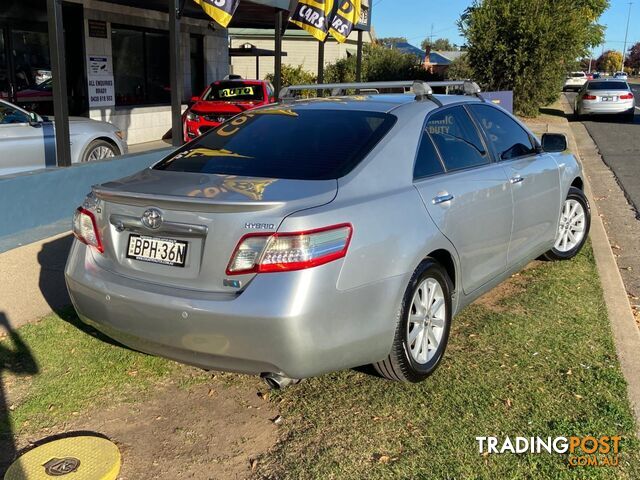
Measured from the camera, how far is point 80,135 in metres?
8.36

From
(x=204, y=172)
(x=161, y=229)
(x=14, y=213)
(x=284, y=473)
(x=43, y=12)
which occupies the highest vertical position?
(x=43, y=12)

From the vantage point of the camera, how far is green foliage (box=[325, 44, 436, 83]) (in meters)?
28.5

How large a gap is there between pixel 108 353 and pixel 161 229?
4.50 ft

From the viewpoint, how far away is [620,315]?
15.3 feet

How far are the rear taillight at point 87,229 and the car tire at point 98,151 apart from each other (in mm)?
5207

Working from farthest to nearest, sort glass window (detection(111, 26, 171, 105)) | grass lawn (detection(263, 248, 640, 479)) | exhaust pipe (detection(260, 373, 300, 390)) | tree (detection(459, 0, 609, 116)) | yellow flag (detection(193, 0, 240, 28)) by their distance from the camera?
tree (detection(459, 0, 609, 116))
glass window (detection(111, 26, 171, 105))
yellow flag (detection(193, 0, 240, 28))
exhaust pipe (detection(260, 373, 300, 390))
grass lawn (detection(263, 248, 640, 479))

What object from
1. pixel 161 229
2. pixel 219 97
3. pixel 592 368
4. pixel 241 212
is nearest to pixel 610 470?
pixel 592 368

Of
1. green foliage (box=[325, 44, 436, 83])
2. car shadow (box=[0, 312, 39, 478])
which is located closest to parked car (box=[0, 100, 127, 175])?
car shadow (box=[0, 312, 39, 478])

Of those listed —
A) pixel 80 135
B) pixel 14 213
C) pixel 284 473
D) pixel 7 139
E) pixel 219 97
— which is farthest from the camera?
pixel 219 97

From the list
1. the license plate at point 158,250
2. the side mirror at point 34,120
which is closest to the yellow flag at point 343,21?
the side mirror at point 34,120

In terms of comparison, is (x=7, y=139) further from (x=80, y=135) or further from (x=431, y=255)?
(x=431, y=255)

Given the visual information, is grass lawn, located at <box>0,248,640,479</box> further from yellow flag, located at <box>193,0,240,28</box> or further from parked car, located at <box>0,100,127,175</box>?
yellow flag, located at <box>193,0,240,28</box>

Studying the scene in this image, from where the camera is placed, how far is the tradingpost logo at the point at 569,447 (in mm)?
2961

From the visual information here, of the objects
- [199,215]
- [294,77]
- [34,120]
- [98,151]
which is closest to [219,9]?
[98,151]
